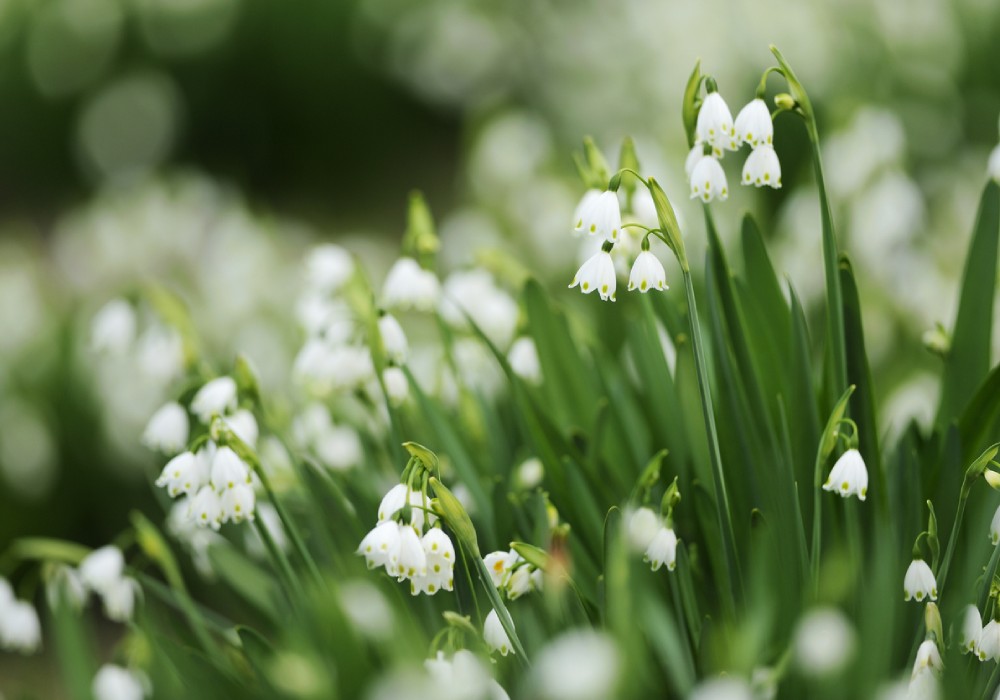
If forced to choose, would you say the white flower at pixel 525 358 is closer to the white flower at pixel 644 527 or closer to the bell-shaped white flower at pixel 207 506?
the white flower at pixel 644 527

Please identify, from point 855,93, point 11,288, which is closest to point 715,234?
point 855,93

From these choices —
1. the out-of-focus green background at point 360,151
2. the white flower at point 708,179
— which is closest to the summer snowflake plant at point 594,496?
the white flower at point 708,179

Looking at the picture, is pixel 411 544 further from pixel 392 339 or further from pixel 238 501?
pixel 392 339

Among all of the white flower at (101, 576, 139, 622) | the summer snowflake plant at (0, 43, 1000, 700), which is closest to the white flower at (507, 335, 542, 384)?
the summer snowflake plant at (0, 43, 1000, 700)

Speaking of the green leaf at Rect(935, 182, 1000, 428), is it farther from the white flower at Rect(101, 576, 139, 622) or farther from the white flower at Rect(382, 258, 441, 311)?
the white flower at Rect(101, 576, 139, 622)

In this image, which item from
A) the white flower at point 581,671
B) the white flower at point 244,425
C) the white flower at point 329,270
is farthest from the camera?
the white flower at point 329,270

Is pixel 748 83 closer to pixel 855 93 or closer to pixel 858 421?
pixel 855 93
